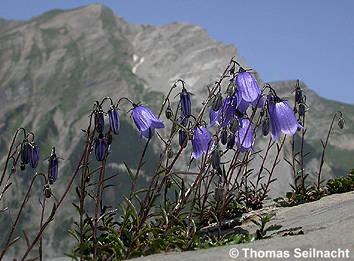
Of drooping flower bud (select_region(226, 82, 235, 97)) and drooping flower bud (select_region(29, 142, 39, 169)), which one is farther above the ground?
drooping flower bud (select_region(226, 82, 235, 97))

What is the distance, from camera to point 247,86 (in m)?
5.96

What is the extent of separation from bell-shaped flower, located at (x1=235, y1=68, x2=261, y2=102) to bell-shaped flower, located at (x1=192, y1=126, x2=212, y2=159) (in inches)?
32.9

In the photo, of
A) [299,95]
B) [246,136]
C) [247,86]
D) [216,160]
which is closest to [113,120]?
[216,160]

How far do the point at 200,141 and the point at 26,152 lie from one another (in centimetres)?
219

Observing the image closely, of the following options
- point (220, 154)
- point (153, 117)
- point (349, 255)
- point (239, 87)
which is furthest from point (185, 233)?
point (349, 255)

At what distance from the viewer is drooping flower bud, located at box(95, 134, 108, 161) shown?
5625 millimetres

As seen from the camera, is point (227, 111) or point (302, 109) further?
point (302, 109)

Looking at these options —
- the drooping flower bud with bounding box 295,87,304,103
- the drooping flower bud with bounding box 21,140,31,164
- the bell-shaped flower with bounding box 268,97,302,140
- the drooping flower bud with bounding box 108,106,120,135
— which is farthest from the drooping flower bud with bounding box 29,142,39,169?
the drooping flower bud with bounding box 295,87,304,103

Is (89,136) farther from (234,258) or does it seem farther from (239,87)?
(234,258)

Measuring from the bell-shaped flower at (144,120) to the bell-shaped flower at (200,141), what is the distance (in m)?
0.72

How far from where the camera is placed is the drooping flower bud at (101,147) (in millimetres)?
5625

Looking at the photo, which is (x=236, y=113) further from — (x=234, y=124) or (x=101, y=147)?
(x=101, y=147)

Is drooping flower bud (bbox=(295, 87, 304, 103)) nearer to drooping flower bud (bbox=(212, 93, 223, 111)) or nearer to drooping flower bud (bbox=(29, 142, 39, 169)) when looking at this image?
drooping flower bud (bbox=(212, 93, 223, 111))

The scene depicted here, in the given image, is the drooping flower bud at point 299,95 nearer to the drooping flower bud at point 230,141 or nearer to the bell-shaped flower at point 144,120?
the drooping flower bud at point 230,141
